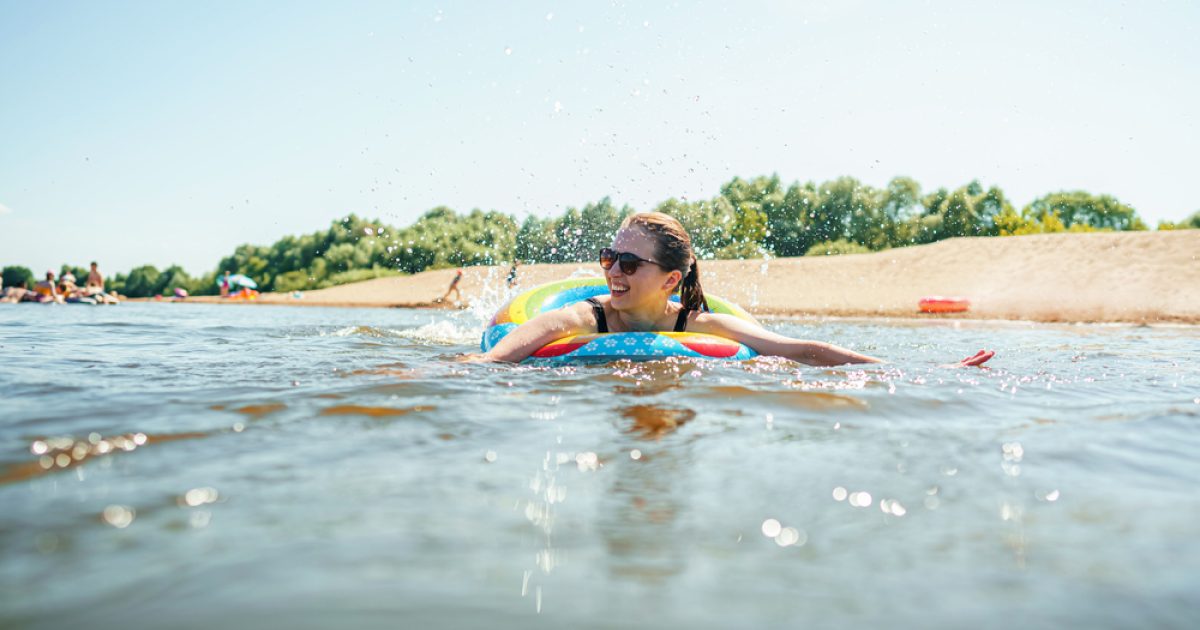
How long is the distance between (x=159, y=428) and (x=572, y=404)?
1560 mm

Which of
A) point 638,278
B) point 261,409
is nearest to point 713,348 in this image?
point 638,278

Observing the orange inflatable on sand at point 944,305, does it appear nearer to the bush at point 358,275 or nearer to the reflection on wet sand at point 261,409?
the reflection on wet sand at point 261,409

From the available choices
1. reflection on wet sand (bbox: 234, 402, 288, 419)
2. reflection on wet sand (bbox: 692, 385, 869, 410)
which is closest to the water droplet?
reflection on wet sand (bbox: 234, 402, 288, 419)

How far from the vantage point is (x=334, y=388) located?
145 inches

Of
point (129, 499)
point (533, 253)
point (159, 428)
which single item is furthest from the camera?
point (533, 253)

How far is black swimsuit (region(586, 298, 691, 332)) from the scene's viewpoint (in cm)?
518

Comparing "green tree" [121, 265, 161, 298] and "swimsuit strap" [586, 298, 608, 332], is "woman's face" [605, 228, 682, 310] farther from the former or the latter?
"green tree" [121, 265, 161, 298]

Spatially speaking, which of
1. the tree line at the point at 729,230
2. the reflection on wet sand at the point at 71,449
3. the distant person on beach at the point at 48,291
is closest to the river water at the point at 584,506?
the reflection on wet sand at the point at 71,449

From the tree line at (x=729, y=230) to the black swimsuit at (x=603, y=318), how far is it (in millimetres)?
36957

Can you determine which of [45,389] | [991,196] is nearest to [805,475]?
[45,389]

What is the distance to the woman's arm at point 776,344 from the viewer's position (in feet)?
17.0

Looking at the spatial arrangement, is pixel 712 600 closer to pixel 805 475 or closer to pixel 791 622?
pixel 791 622

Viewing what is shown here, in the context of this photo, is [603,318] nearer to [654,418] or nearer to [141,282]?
[654,418]

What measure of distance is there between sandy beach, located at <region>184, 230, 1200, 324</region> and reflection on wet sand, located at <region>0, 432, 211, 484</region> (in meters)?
18.7
